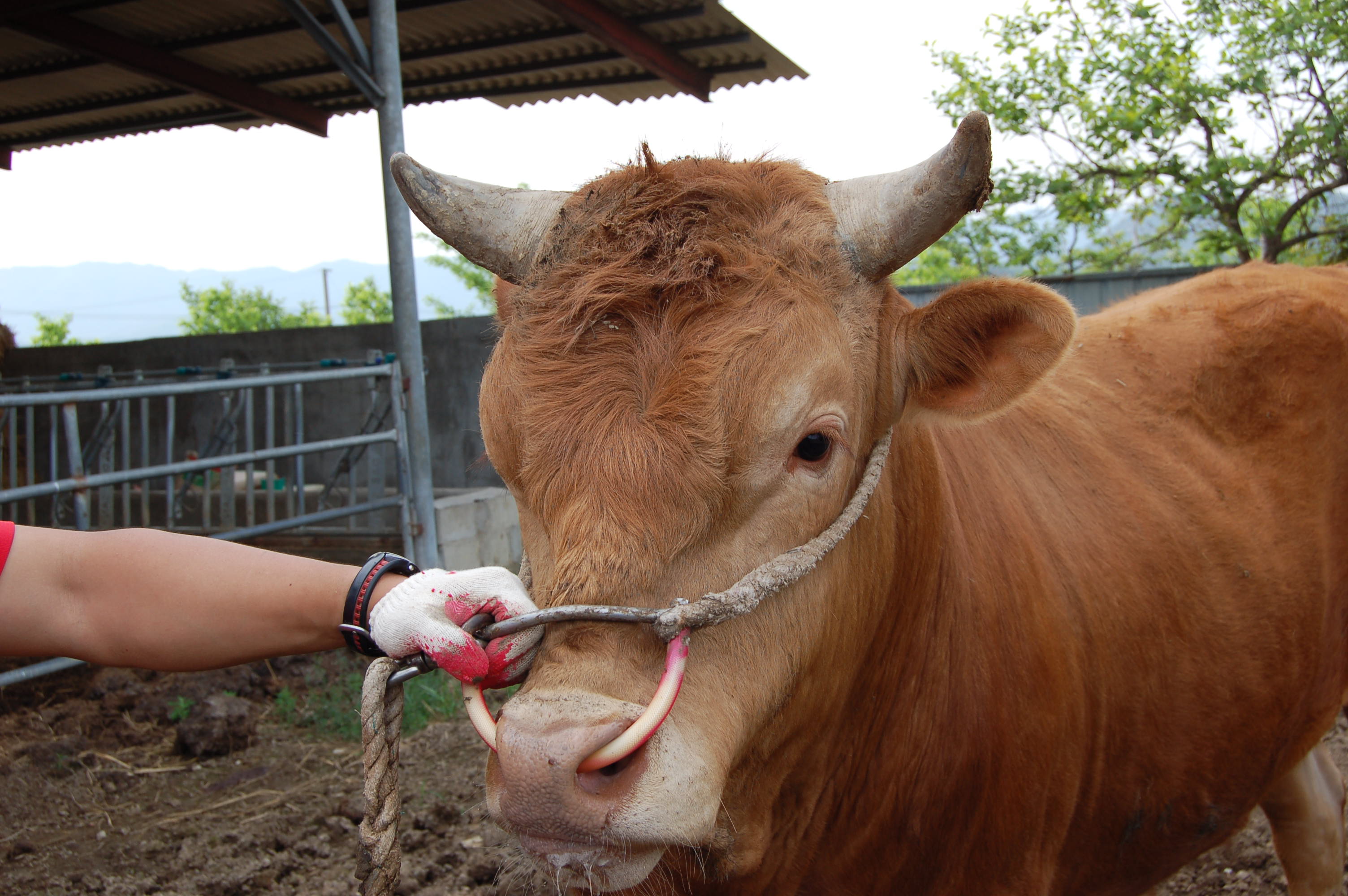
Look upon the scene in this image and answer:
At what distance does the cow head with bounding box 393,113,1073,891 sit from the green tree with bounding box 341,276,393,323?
25015 millimetres

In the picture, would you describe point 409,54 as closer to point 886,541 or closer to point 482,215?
point 482,215

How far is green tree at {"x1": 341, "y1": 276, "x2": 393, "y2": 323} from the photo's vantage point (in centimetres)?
2703

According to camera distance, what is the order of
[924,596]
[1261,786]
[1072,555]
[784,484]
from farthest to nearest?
[1261,786] → [1072,555] → [924,596] → [784,484]

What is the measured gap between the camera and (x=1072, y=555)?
8.61 feet

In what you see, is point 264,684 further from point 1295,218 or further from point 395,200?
point 1295,218

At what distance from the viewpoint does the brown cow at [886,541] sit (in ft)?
5.17

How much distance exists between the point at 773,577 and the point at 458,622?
1.89 ft

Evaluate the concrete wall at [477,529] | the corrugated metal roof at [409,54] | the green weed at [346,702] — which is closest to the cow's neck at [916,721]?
the green weed at [346,702]

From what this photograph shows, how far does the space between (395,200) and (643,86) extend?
3505 mm

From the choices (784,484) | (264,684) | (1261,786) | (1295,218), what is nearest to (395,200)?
(264,684)

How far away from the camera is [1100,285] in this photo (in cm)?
882

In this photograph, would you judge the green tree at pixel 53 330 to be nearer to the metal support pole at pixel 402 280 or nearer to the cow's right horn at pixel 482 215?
the metal support pole at pixel 402 280

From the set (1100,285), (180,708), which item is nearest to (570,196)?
(180,708)

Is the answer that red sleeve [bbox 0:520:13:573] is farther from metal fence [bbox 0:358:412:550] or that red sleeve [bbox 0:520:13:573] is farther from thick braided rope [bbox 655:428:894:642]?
metal fence [bbox 0:358:412:550]
